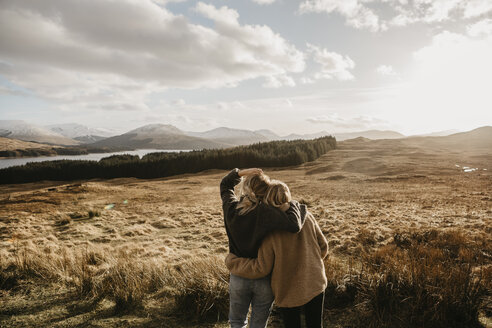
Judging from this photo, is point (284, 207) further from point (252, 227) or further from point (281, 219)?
point (252, 227)

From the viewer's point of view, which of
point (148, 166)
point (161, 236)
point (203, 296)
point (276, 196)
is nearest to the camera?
point (276, 196)

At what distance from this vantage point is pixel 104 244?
1194 centimetres

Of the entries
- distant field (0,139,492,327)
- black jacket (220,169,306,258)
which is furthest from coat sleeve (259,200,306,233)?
distant field (0,139,492,327)

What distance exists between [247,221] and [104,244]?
40.6 feet

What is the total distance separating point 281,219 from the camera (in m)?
2.09

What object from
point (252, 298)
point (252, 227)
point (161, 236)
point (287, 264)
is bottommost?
point (161, 236)

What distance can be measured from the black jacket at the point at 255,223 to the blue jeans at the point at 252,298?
0.87ft

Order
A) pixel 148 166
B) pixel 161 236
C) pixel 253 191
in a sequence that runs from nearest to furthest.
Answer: pixel 253 191 < pixel 161 236 < pixel 148 166

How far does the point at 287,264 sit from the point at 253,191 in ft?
2.41

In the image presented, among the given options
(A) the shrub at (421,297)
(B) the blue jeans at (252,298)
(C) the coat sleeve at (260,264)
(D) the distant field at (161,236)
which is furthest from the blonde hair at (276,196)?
(A) the shrub at (421,297)

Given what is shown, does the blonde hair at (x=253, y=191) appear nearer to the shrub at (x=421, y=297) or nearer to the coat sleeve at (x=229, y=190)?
the coat sleeve at (x=229, y=190)

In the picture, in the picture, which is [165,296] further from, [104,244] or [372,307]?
[104,244]

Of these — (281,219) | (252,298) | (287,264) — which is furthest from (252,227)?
(252,298)

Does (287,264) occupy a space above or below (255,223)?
below
